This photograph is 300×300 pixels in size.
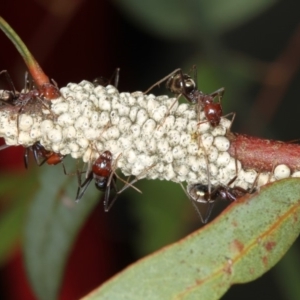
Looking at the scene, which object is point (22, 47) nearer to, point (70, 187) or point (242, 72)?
point (70, 187)

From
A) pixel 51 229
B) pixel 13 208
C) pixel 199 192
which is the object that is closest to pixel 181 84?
pixel 199 192

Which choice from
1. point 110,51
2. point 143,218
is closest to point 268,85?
point 143,218

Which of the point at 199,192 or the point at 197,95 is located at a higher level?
the point at 197,95

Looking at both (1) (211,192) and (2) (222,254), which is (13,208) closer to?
(1) (211,192)

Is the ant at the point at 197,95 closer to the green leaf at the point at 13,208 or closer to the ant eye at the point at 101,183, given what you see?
the ant eye at the point at 101,183

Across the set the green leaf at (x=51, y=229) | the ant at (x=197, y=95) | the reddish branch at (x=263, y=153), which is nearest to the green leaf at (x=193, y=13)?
the ant at (x=197, y=95)

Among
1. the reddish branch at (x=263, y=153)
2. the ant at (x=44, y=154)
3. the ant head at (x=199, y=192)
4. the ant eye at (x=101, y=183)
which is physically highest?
the reddish branch at (x=263, y=153)
